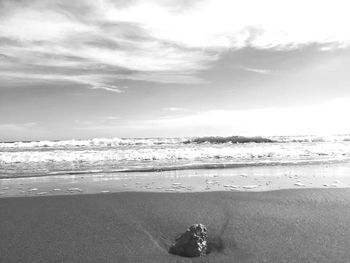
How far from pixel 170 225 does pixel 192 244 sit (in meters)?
1.12

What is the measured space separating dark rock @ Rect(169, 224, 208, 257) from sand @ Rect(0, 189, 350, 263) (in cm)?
8

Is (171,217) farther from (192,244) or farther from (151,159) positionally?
(151,159)

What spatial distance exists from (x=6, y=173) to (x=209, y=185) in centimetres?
610

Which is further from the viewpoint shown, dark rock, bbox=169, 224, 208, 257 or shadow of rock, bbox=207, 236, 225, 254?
shadow of rock, bbox=207, 236, 225, 254

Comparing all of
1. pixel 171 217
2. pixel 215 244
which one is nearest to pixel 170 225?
pixel 171 217

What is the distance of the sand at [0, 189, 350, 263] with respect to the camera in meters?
3.53

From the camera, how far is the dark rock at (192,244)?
11.3ft

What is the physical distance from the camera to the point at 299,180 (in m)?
8.38

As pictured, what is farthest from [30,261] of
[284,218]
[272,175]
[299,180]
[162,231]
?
[272,175]

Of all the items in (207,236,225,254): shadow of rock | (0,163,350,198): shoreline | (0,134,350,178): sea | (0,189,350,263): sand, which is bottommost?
(207,236,225,254): shadow of rock

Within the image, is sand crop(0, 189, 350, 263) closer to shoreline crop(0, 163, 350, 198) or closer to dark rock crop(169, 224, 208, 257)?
dark rock crop(169, 224, 208, 257)

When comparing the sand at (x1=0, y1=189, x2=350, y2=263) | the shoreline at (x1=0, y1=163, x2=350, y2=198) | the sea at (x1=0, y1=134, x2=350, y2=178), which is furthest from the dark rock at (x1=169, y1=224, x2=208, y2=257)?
the sea at (x1=0, y1=134, x2=350, y2=178)

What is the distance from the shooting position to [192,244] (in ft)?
11.4

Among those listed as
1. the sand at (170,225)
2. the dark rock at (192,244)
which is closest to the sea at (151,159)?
the sand at (170,225)
